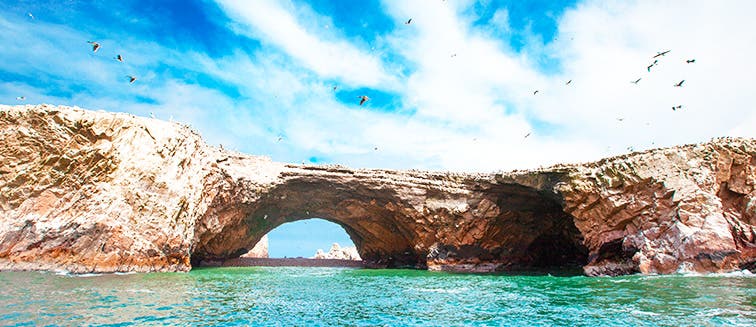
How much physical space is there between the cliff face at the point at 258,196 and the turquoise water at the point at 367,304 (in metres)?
3.85

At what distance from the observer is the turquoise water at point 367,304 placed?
9734mm

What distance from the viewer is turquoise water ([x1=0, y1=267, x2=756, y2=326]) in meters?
9.73

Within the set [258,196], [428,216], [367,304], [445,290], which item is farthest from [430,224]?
[367,304]

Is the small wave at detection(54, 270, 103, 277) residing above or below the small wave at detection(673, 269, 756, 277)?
above

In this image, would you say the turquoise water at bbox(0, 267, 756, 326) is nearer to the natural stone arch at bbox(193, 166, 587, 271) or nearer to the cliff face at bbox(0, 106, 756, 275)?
the cliff face at bbox(0, 106, 756, 275)

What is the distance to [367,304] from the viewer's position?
12898 mm

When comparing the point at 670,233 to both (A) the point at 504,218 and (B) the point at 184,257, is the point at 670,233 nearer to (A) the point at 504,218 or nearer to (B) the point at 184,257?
(A) the point at 504,218

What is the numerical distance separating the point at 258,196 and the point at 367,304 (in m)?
17.4

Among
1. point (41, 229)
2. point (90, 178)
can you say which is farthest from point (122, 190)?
point (41, 229)

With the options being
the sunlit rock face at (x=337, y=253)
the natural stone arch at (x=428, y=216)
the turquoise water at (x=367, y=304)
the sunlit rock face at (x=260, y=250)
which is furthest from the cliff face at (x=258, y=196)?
the sunlit rock face at (x=337, y=253)

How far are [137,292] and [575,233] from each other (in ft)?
91.7

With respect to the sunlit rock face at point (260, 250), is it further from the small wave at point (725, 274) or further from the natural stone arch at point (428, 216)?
the small wave at point (725, 274)

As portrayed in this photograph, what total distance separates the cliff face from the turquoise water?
3.85 meters

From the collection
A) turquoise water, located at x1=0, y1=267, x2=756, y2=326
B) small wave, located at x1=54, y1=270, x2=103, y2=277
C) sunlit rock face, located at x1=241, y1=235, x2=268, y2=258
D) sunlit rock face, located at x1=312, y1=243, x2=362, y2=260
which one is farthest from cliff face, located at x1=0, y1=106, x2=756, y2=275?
sunlit rock face, located at x1=312, y1=243, x2=362, y2=260
